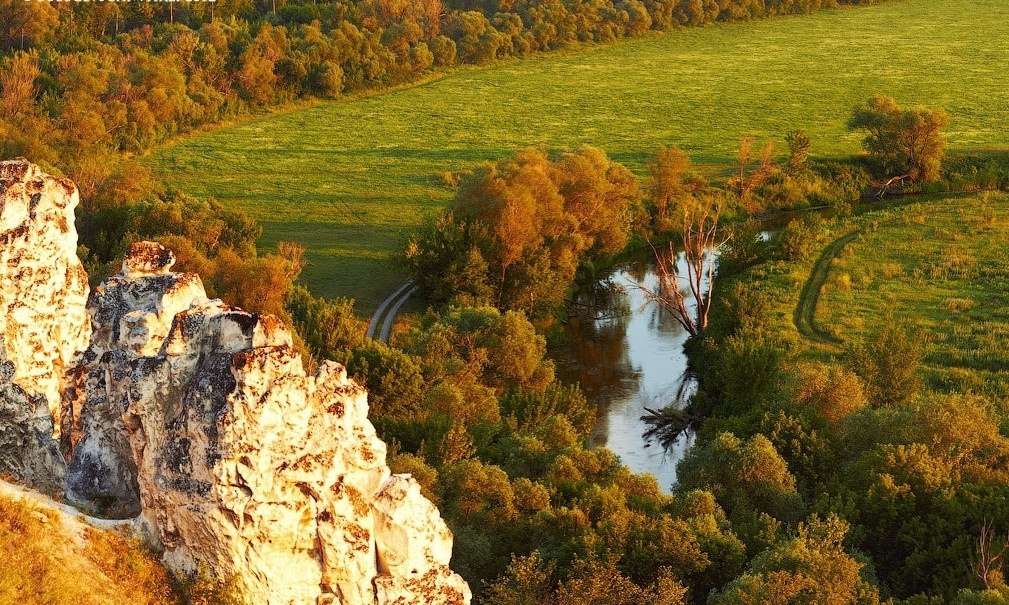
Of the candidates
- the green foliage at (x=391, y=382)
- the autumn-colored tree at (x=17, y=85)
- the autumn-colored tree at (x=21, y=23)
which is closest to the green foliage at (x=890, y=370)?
the green foliage at (x=391, y=382)

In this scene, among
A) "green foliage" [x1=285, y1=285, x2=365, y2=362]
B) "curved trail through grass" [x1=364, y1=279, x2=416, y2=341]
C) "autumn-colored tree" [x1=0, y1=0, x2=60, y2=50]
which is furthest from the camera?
"autumn-colored tree" [x1=0, y1=0, x2=60, y2=50]

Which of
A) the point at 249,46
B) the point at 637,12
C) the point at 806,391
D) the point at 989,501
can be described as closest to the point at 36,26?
the point at 249,46

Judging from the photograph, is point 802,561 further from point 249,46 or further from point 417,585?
point 249,46

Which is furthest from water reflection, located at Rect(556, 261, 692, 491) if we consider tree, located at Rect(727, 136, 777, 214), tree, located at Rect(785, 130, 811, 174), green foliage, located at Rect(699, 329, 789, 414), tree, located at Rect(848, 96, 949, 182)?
tree, located at Rect(848, 96, 949, 182)

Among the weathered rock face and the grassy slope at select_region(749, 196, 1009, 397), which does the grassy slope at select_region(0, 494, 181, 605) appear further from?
the grassy slope at select_region(749, 196, 1009, 397)

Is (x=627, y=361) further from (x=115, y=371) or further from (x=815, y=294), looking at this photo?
(x=115, y=371)
